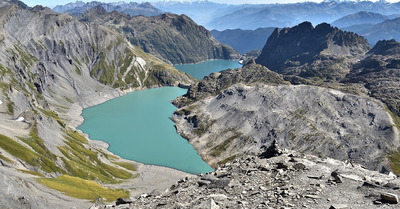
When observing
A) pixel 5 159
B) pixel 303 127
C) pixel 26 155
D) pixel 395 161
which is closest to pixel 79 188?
pixel 5 159

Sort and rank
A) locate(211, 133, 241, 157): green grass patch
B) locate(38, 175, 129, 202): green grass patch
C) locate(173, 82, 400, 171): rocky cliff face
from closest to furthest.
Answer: locate(38, 175, 129, 202): green grass patch, locate(173, 82, 400, 171): rocky cliff face, locate(211, 133, 241, 157): green grass patch

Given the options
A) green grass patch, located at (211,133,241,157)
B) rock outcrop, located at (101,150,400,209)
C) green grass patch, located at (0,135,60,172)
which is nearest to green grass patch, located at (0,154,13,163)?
green grass patch, located at (0,135,60,172)

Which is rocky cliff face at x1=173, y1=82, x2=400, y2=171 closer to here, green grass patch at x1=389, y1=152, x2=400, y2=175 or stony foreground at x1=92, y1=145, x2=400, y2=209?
green grass patch at x1=389, y1=152, x2=400, y2=175

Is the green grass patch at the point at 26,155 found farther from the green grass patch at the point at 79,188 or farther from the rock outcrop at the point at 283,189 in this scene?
the rock outcrop at the point at 283,189

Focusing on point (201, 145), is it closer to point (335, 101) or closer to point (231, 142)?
point (231, 142)

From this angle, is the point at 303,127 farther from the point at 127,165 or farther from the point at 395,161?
the point at 127,165

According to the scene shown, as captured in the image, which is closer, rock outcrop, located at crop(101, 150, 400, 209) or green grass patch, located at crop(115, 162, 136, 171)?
rock outcrop, located at crop(101, 150, 400, 209)

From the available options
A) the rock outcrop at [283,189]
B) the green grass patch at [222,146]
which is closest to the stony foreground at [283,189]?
the rock outcrop at [283,189]
